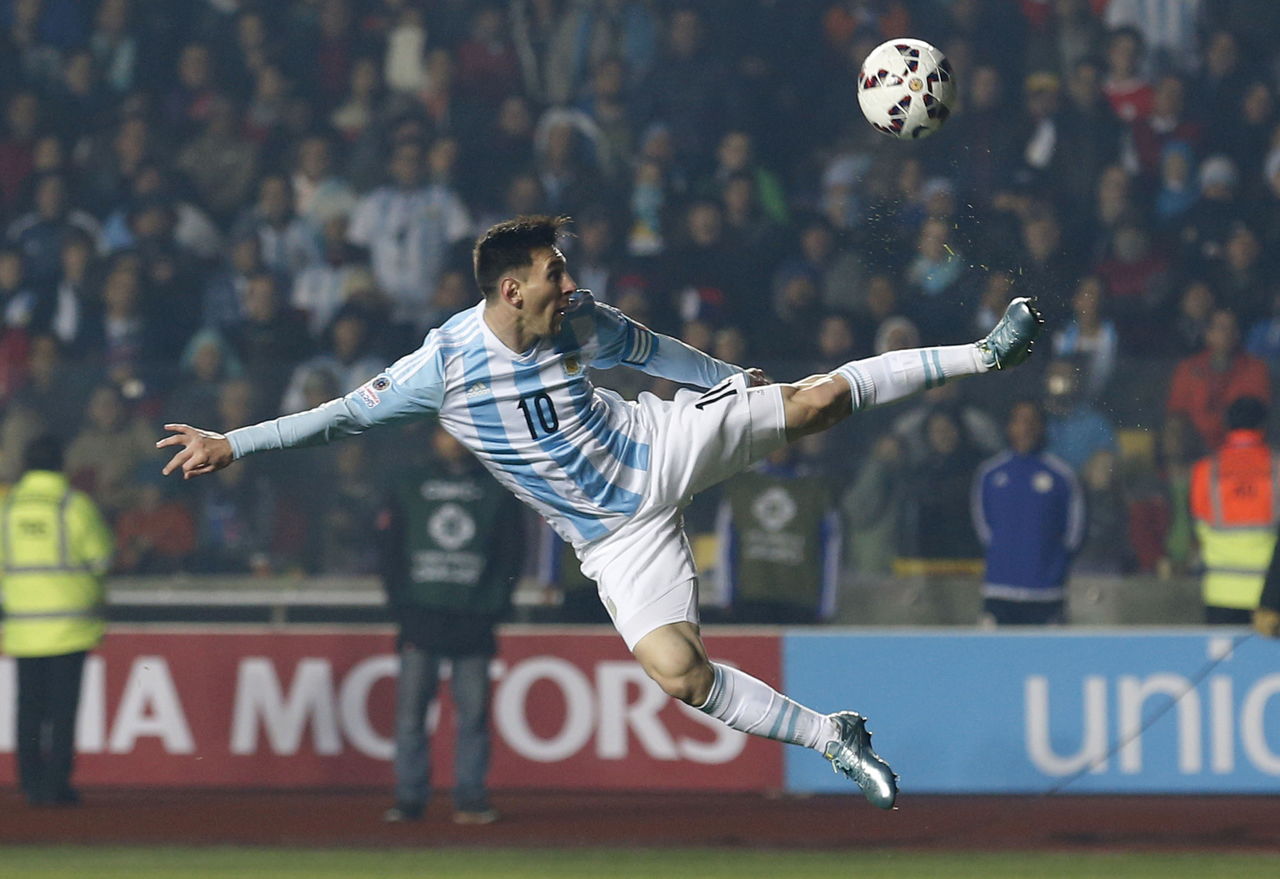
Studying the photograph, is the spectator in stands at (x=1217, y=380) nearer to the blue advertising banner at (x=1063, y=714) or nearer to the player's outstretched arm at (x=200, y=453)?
the blue advertising banner at (x=1063, y=714)

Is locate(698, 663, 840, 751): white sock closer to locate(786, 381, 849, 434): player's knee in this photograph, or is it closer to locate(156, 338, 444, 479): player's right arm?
locate(786, 381, 849, 434): player's knee

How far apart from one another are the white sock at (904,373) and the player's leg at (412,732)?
14.2ft

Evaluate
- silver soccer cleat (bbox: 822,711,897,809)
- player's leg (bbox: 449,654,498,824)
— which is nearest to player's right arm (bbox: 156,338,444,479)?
silver soccer cleat (bbox: 822,711,897,809)

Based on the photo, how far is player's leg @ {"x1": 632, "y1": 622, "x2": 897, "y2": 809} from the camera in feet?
19.9

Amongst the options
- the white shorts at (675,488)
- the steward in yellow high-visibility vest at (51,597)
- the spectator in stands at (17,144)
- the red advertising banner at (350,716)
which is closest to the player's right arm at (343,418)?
the white shorts at (675,488)

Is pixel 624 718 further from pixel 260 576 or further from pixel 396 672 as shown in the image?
pixel 260 576

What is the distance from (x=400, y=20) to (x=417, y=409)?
331 inches

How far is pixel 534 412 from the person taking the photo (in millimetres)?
6133

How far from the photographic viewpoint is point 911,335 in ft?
31.1

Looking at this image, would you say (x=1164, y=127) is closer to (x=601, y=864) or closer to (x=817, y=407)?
(x=601, y=864)

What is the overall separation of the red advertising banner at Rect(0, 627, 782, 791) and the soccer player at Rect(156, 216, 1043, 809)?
4.16 m

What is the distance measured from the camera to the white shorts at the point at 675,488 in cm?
615

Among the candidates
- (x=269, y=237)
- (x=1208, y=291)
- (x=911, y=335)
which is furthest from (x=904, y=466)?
(x=269, y=237)

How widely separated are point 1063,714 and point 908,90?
4668 millimetres
